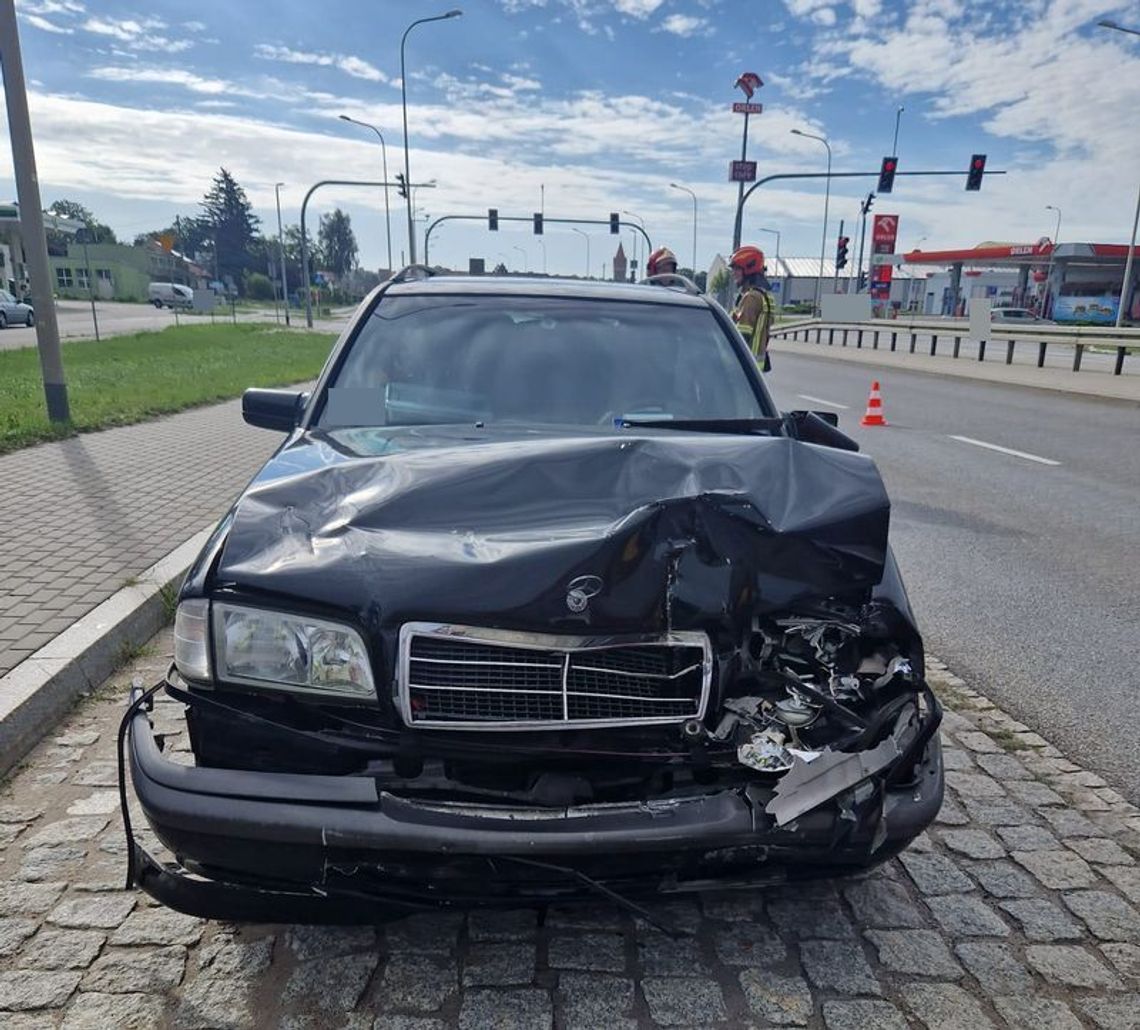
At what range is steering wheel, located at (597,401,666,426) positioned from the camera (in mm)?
3539

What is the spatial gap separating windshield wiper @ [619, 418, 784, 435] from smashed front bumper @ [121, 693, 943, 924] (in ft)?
4.77

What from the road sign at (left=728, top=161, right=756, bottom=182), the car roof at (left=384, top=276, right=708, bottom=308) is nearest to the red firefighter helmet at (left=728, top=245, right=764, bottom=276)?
the car roof at (left=384, top=276, right=708, bottom=308)

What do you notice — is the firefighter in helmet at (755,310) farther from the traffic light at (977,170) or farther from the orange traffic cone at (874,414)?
the traffic light at (977,170)

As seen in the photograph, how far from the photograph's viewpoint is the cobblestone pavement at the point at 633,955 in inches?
88.8

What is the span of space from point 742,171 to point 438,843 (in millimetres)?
29818

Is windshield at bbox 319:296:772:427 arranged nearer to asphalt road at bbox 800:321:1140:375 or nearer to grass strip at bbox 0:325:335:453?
grass strip at bbox 0:325:335:453

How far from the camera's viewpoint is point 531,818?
2008mm

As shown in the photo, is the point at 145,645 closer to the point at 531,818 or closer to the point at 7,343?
the point at 531,818

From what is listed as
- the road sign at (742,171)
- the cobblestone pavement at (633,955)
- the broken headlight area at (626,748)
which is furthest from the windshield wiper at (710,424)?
the road sign at (742,171)

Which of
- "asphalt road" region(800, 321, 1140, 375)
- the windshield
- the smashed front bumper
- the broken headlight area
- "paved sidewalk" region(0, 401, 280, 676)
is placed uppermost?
the windshield

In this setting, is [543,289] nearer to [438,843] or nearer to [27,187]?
[438,843]

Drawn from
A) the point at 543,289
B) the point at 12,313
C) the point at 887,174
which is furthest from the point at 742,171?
the point at 12,313

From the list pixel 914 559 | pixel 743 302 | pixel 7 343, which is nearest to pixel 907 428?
pixel 743 302

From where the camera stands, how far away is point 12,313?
126 feet
